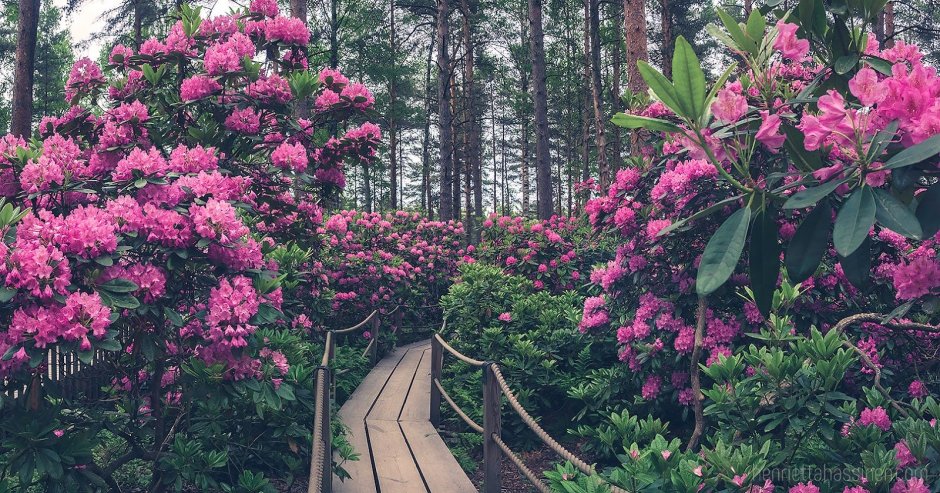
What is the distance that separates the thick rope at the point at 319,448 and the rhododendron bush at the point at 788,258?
1.14m

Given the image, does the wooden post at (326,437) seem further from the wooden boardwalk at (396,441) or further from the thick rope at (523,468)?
the thick rope at (523,468)

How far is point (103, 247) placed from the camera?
2385 millimetres

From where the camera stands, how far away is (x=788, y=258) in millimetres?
1146

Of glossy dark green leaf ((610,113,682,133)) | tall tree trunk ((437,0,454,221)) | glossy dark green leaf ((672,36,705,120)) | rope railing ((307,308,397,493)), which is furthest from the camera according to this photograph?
tall tree trunk ((437,0,454,221))

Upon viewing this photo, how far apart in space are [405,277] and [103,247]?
8139mm

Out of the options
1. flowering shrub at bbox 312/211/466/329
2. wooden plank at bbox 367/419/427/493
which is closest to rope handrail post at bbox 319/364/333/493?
wooden plank at bbox 367/419/427/493

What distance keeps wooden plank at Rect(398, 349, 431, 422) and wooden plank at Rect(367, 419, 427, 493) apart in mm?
285

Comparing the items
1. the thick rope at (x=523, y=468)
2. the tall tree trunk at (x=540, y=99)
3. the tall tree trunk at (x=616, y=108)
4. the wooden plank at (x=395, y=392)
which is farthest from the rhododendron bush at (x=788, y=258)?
the tall tree trunk at (x=616, y=108)

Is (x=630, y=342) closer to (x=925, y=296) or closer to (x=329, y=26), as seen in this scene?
(x=925, y=296)

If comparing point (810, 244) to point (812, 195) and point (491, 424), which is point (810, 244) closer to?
point (812, 195)

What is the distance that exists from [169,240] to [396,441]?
9.61 feet

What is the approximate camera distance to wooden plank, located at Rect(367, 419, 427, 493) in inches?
157

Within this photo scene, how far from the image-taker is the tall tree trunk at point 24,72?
25.8 ft

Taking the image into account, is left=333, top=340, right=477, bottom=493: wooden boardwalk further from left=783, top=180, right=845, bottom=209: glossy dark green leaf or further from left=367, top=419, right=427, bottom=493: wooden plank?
left=783, top=180, right=845, bottom=209: glossy dark green leaf
